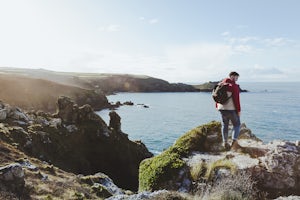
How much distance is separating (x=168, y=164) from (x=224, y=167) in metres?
2.22

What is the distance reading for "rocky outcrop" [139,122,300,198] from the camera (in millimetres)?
11336

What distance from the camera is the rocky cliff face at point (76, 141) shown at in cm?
3066

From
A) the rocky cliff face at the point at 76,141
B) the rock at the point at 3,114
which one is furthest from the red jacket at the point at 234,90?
the rock at the point at 3,114

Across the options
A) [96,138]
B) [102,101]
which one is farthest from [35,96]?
[96,138]

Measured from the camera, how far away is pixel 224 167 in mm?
12109

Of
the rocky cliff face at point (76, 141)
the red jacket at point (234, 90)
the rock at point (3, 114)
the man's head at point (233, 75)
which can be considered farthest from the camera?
the rocky cliff face at point (76, 141)

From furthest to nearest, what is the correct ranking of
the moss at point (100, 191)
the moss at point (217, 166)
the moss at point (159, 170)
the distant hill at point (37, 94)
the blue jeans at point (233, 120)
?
the distant hill at point (37, 94)
the moss at point (100, 191)
the blue jeans at point (233, 120)
the moss at point (159, 170)
the moss at point (217, 166)

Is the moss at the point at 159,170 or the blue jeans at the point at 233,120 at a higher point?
the blue jeans at the point at 233,120

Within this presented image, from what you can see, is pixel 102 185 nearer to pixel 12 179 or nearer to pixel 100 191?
pixel 100 191

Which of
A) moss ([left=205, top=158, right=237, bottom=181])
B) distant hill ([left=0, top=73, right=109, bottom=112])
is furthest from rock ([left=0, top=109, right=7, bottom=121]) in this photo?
distant hill ([left=0, top=73, right=109, bottom=112])

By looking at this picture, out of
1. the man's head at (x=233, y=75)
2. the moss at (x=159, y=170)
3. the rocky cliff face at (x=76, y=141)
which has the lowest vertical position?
the rocky cliff face at (x=76, y=141)

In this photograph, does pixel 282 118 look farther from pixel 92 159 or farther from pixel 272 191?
pixel 272 191

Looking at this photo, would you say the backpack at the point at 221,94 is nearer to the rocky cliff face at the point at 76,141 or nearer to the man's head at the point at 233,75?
the man's head at the point at 233,75

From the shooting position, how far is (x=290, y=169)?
1135cm
